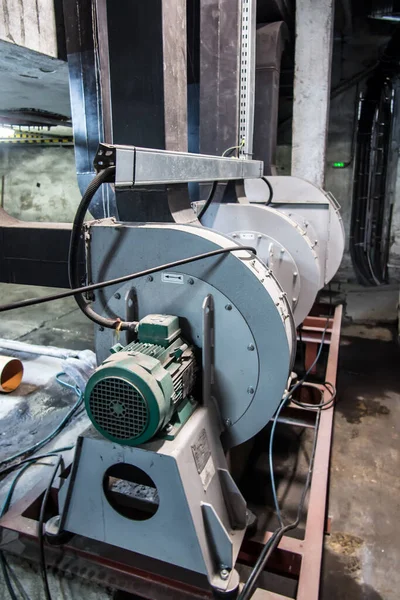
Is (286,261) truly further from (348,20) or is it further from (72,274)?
(348,20)

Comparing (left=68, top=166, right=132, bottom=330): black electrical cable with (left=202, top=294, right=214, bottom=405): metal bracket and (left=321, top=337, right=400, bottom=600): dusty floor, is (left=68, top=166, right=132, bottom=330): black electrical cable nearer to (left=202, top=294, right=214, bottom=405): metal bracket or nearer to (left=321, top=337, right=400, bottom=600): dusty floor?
(left=202, top=294, right=214, bottom=405): metal bracket

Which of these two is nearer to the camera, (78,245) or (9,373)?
(78,245)

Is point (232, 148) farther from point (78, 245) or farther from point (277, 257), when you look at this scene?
point (78, 245)

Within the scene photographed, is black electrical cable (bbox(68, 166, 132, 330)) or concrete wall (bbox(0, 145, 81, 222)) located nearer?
black electrical cable (bbox(68, 166, 132, 330))

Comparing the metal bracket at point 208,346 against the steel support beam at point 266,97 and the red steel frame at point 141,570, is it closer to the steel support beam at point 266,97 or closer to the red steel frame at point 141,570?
the red steel frame at point 141,570

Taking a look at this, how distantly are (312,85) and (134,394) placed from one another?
12.9 feet

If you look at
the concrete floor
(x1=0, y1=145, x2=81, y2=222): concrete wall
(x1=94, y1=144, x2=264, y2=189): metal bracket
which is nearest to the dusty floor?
the concrete floor

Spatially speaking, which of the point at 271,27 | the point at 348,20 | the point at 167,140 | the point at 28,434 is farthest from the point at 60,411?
the point at 348,20

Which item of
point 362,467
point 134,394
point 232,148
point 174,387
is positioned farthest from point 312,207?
point 134,394

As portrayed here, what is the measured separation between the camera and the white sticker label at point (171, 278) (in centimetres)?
116

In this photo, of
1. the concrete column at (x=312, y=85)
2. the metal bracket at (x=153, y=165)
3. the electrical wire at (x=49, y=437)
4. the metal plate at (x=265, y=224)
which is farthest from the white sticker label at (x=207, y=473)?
the concrete column at (x=312, y=85)

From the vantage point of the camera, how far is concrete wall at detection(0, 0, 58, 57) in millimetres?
2121

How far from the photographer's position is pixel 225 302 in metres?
1.13

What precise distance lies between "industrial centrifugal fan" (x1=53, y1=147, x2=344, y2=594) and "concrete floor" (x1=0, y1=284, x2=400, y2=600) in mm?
1178
